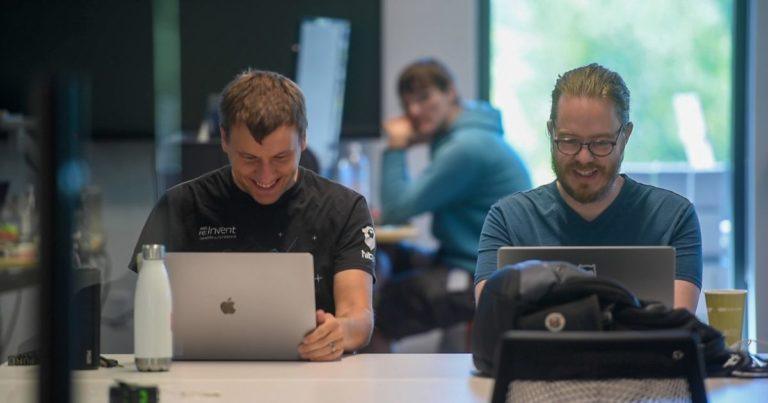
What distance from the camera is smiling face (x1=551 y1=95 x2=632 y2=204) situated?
2.37 m

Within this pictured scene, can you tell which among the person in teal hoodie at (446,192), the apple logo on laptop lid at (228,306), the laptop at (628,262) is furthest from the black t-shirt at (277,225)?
the person in teal hoodie at (446,192)

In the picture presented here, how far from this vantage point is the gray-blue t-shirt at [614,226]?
2441 mm

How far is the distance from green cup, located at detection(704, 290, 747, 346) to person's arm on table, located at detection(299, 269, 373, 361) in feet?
2.38

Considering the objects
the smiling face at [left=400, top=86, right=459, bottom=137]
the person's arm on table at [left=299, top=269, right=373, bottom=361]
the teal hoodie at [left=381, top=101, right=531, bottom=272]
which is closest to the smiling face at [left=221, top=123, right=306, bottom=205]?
the person's arm on table at [left=299, top=269, right=373, bottom=361]

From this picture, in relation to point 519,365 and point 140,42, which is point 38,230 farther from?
point 140,42

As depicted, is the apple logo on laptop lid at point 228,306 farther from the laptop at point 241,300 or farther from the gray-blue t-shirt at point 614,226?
the gray-blue t-shirt at point 614,226

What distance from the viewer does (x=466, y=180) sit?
14.8 ft

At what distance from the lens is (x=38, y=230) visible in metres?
0.80

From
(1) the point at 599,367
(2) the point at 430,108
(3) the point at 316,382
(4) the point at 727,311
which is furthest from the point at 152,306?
(2) the point at 430,108

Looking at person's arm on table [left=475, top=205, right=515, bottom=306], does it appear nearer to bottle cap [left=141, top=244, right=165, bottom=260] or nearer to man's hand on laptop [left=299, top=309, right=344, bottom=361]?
man's hand on laptop [left=299, top=309, right=344, bottom=361]

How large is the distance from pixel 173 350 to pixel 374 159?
3.58 meters

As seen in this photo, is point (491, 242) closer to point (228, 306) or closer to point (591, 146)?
point (591, 146)

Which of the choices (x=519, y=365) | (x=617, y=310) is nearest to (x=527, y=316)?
(x=617, y=310)

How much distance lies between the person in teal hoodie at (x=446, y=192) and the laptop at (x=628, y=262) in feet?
7.90
